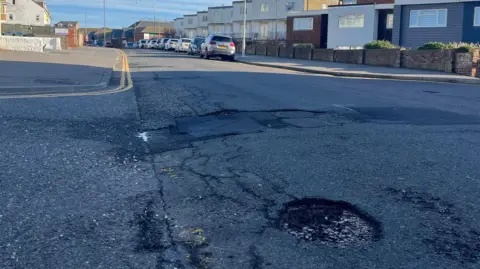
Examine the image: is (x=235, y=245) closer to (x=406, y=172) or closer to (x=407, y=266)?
(x=407, y=266)

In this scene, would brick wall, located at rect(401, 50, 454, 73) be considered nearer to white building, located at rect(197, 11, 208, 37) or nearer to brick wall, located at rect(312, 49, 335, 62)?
brick wall, located at rect(312, 49, 335, 62)

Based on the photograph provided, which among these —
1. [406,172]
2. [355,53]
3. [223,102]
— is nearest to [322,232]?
[406,172]

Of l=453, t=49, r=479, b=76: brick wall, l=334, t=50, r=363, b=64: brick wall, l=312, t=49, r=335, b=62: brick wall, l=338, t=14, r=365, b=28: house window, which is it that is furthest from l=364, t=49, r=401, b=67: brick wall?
l=338, t=14, r=365, b=28: house window

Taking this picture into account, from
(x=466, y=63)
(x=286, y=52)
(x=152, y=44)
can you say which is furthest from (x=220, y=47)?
(x=152, y=44)

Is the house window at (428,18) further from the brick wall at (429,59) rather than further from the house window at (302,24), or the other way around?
the house window at (302,24)

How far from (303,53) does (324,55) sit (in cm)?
393

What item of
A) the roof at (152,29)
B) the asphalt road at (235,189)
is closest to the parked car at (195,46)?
the asphalt road at (235,189)

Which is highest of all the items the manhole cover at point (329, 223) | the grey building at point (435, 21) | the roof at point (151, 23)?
the roof at point (151, 23)

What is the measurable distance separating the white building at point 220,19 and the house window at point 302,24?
31455 millimetres

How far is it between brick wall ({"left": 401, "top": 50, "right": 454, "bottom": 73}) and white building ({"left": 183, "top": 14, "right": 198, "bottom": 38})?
269 feet

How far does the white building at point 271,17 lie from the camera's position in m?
71.8

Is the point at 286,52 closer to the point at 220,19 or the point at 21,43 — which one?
the point at 21,43

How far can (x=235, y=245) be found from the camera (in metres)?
A: 4.20

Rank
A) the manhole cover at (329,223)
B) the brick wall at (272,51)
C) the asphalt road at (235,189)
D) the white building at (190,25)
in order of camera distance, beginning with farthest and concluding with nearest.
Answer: the white building at (190,25) < the brick wall at (272,51) < the manhole cover at (329,223) < the asphalt road at (235,189)
